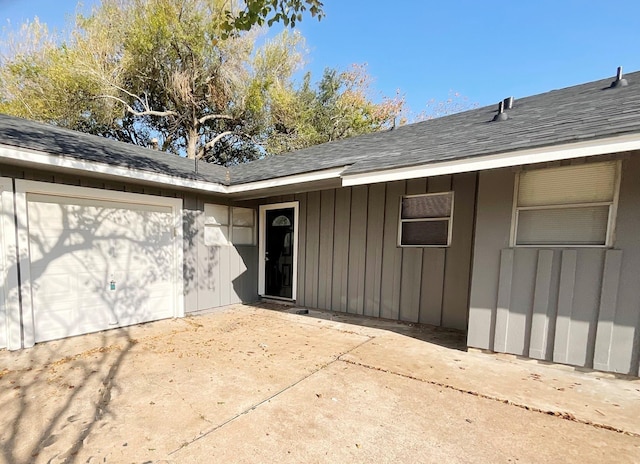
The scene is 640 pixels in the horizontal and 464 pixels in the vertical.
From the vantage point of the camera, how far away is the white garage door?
3.87m

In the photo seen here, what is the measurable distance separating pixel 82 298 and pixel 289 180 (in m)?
3.55

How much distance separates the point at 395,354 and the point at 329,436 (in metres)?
1.75

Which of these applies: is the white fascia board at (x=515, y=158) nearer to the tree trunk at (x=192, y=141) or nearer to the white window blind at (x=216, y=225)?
the white window blind at (x=216, y=225)

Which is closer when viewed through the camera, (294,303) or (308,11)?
(308,11)

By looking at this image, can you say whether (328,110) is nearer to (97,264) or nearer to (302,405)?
(97,264)

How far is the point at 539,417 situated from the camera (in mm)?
2252

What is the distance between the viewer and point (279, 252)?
664cm

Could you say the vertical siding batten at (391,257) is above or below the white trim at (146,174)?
below

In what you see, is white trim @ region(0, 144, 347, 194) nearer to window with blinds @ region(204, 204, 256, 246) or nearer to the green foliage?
window with blinds @ region(204, 204, 256, 246)

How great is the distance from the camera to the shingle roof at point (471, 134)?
285 cm

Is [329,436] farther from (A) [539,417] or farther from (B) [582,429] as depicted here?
(B) [582,429]

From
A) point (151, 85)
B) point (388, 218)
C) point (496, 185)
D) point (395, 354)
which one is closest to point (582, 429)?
point (395, 354)

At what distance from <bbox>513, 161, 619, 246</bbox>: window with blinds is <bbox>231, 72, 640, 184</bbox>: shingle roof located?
1.53ft

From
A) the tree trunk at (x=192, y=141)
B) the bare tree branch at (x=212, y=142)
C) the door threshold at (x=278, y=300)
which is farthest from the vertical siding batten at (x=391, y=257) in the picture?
the tree trunk at (x=192, y=141)
